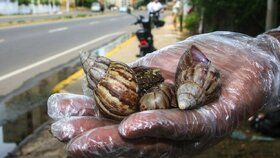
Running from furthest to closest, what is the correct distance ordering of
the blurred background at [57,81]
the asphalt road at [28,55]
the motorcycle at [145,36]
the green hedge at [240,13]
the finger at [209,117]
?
the motorcycle at [145,36]
the asphalt road at [28,55]
the green hedge at [240,13]
the blurred background at [57,81]
the finger at [209,117]

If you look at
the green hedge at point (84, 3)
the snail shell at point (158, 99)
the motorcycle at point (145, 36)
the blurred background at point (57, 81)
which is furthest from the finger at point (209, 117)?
the green hedge at point (84, 3)

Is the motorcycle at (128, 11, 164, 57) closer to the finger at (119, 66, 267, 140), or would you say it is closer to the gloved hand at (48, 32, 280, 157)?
the gloved hand at (48, 32, 280, 157)

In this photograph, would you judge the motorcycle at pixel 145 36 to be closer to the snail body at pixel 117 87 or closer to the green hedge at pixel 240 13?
the green hedge at pixel 240 13

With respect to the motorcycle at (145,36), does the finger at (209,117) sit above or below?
above

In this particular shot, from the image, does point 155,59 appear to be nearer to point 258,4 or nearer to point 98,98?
point 98,98

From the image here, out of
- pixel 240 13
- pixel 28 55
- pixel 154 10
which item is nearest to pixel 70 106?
pixel 240 13

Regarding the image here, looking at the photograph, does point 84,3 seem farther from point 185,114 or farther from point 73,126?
point 185,114
